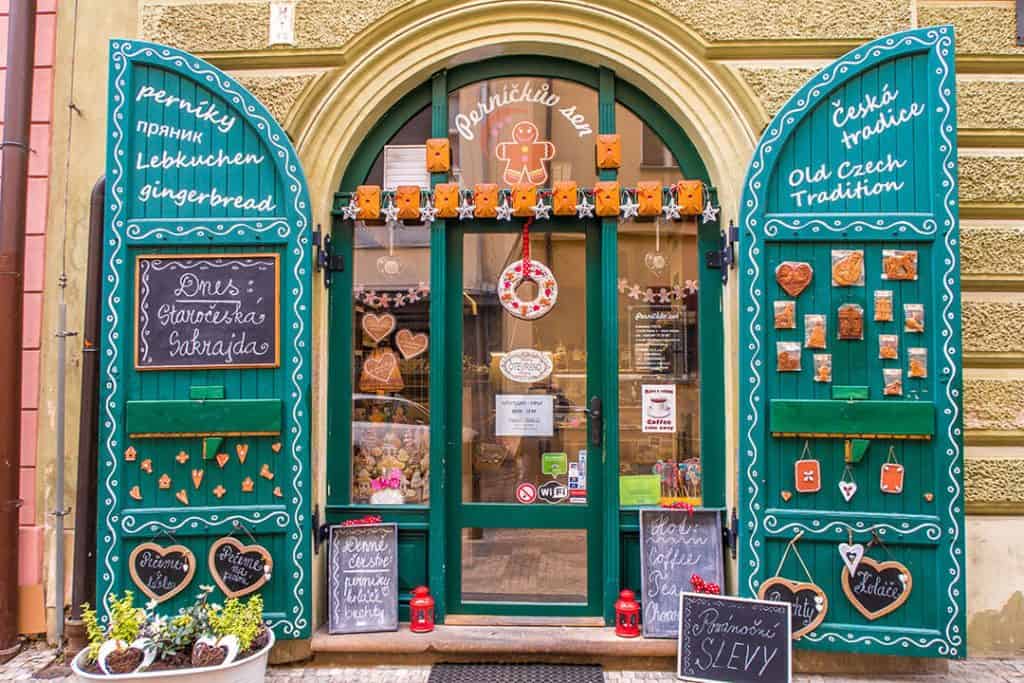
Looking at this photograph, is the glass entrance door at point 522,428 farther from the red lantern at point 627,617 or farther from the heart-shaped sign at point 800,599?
the heart-shaped sign at point 800,599

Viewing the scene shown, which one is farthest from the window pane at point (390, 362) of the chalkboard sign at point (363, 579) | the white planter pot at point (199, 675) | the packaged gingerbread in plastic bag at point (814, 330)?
the packaged gingerbread in plastic bag at point (814, 330)

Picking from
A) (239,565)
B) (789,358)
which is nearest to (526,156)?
(789,358)

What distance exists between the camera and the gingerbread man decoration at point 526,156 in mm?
4262

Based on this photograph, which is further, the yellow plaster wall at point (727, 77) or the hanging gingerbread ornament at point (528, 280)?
the hanging gingerbread ornament at point (528, 280)

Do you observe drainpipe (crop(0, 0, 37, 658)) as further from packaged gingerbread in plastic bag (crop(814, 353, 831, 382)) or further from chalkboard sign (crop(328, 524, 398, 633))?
packaged gingerbread in plastic bag (crop(814, 353, 831, 382))

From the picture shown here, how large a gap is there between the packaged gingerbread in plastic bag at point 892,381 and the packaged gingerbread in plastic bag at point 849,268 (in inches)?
18.5

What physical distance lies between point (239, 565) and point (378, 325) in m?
1.52

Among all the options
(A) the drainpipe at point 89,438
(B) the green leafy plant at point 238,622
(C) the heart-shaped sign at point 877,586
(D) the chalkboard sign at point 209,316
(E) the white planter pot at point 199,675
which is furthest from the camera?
(A) the drainpipe at point 89,438

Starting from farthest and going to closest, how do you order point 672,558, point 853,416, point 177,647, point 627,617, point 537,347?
point 537,347 < point 672,558 < point 627,617 < point 853,416 < point 177,647

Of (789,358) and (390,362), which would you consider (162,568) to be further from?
(789,358)

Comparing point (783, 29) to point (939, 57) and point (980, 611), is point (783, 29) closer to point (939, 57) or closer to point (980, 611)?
point (939, 57)

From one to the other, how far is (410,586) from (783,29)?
3.79 meters

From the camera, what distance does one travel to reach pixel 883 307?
3697 millimetres

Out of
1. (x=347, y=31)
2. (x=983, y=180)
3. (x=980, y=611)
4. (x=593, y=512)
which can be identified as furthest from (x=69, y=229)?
(x=980, y=611)
